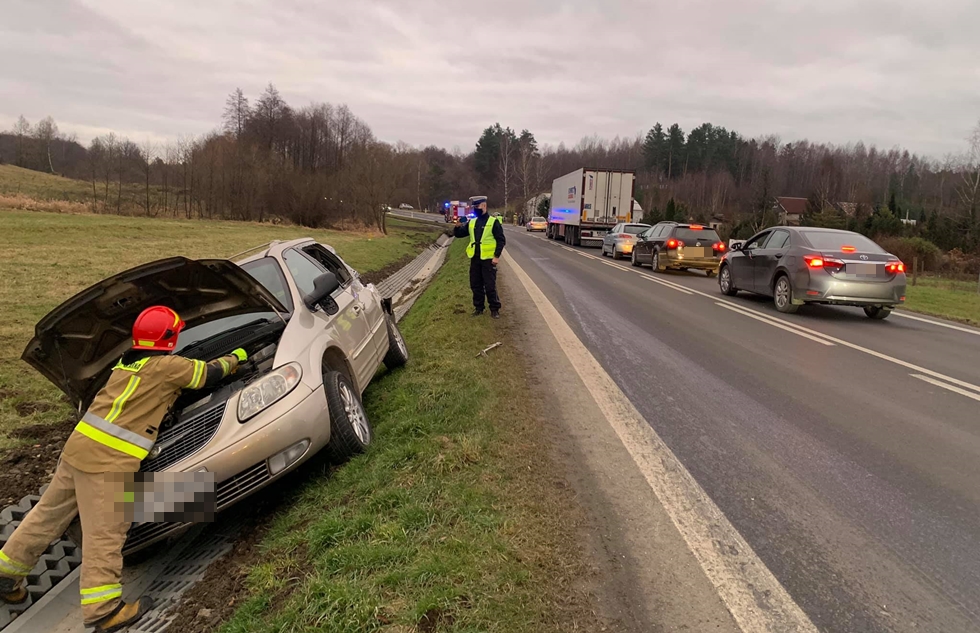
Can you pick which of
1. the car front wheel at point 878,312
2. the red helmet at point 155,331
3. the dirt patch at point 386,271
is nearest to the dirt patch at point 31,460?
the red helmet at point 155,331

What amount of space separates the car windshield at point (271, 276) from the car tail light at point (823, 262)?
860 cm

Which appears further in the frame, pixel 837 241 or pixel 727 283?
pixel 727 283

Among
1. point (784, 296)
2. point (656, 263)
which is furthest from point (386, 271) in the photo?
point (784, 296)

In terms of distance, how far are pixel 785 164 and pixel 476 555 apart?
4355 inches

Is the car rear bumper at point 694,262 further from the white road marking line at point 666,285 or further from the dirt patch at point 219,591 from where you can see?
the dirt patch at point 219,591

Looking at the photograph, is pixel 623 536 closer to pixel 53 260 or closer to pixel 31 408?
pixel 31 408

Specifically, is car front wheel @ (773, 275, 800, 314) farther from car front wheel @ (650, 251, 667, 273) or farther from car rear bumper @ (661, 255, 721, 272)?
car front wheel @ (650, 251, 667, 273)

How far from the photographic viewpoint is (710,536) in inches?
122

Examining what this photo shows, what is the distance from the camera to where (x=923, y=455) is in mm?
4152

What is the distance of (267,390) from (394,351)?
2.96 meters

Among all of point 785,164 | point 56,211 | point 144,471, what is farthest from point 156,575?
point 785,164

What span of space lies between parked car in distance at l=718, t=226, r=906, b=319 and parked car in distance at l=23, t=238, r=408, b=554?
821cm

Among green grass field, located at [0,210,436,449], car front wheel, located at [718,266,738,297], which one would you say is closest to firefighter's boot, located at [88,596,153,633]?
green grass field, located at [0,210,436,449]

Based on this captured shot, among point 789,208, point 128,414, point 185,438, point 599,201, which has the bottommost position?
point 185,438
